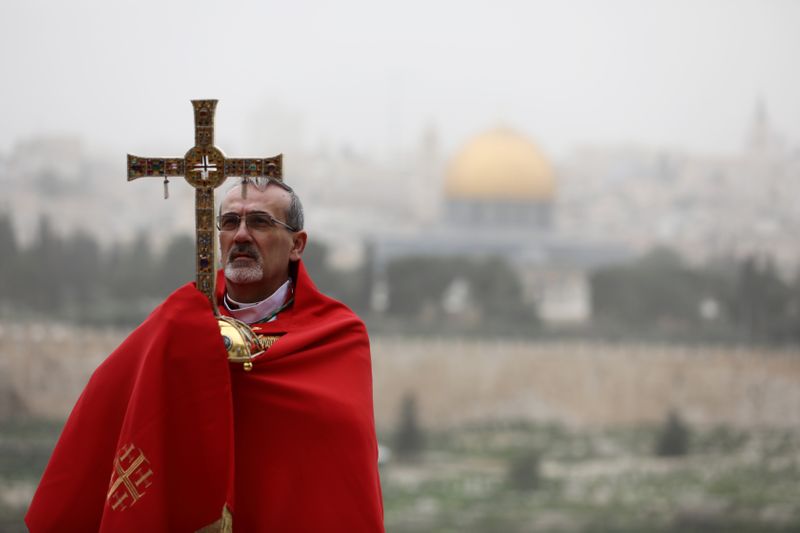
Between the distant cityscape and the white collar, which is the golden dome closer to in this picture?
the distant cityscape

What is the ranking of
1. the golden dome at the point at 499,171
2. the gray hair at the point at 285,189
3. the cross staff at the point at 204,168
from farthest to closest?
the golden dome at the point at 499,171 < the gray hair at the point at 285,189 < the cross staff at the point at 204,168

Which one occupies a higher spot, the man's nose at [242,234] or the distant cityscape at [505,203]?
the man's nose at [242,234]

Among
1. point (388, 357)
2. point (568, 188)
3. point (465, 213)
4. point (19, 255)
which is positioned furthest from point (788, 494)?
point (568, 188)

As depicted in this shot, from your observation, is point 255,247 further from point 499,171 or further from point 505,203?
point 505,203

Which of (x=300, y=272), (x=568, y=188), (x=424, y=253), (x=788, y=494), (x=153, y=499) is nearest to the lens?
(x=153, y=499)

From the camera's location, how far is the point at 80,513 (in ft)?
8.82

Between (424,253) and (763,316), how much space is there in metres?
11.4

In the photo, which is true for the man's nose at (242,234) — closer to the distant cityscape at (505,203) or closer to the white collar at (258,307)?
the white collar at (258,307)

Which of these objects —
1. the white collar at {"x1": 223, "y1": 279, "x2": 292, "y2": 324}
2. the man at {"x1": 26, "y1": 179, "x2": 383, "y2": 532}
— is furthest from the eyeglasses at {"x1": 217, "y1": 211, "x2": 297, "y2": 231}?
the white collar at {"x1": 223, "y1": 279, "x2": 292, "y2": 324}

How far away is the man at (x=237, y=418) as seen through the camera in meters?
2.62

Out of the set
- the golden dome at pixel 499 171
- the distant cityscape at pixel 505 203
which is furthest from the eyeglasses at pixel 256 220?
the golden dome at pixel 499 171

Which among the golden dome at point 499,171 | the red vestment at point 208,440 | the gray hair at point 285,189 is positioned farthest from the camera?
the golden dome at point 499,171

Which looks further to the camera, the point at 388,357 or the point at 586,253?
the point at 586,253

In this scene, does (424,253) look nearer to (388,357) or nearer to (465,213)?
(465,213)
